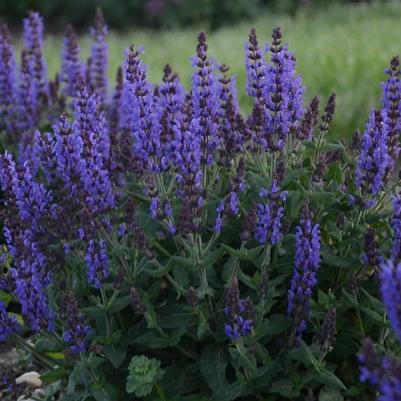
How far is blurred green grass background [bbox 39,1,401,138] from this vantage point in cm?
794

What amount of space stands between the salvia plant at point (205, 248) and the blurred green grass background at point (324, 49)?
395cm

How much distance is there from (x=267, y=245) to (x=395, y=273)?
3.14ft

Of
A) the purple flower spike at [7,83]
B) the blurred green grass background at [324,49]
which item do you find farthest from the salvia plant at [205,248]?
the blurred green grass background at [324,49]

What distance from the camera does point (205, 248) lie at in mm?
3023

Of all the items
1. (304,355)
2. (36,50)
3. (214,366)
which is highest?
(36,50)

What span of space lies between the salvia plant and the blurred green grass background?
13.0ft

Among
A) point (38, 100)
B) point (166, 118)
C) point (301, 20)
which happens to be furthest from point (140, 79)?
point (301, 20)

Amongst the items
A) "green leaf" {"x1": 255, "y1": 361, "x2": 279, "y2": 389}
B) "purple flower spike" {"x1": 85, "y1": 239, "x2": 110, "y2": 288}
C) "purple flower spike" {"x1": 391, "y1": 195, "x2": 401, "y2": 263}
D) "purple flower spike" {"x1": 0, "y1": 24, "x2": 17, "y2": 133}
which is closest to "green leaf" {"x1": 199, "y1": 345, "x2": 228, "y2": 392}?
"green leaf" {"x1": 255, "y1": 361, "x2": 279, "y2": 389}

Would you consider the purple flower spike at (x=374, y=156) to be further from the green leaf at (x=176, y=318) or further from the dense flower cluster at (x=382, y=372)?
the dense flower cluster at (x=382, y=372)

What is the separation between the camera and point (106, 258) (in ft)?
9.68

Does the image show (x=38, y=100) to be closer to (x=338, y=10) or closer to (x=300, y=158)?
(x=300, y=158)

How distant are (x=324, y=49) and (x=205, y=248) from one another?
722cm

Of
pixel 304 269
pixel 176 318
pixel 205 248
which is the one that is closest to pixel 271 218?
pixel 304 269

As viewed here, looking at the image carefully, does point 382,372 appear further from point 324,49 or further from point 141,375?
point 324,49
